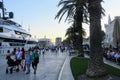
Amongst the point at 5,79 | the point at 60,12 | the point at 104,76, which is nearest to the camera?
the point at 104,76

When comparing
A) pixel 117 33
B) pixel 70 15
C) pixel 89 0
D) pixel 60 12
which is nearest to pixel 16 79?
pixel 89 0

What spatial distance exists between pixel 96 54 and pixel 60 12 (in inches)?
894

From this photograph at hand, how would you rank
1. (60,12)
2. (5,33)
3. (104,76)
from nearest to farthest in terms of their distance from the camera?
(104,76) < (60,12) < (5,33)

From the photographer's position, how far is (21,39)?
255 ft

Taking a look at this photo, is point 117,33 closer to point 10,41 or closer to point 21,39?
point 10,41

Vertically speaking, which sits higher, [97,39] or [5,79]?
[97,39]

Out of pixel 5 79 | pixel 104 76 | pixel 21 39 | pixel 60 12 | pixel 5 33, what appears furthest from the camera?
pixel 21 39

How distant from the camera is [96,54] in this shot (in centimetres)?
1727

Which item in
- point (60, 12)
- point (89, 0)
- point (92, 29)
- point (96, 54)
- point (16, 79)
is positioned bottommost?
point (16, 79)

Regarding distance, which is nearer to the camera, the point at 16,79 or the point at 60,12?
the point at 16,79

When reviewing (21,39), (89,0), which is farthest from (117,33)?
(21,39)

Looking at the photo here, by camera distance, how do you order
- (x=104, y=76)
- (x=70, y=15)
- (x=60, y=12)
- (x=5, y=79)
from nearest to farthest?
(x=104, y=76), (x=5, y=79), (x=60, y=12), (x=70, y=15)

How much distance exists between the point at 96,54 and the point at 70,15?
25.3 m

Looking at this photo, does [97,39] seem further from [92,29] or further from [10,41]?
[10,41]
